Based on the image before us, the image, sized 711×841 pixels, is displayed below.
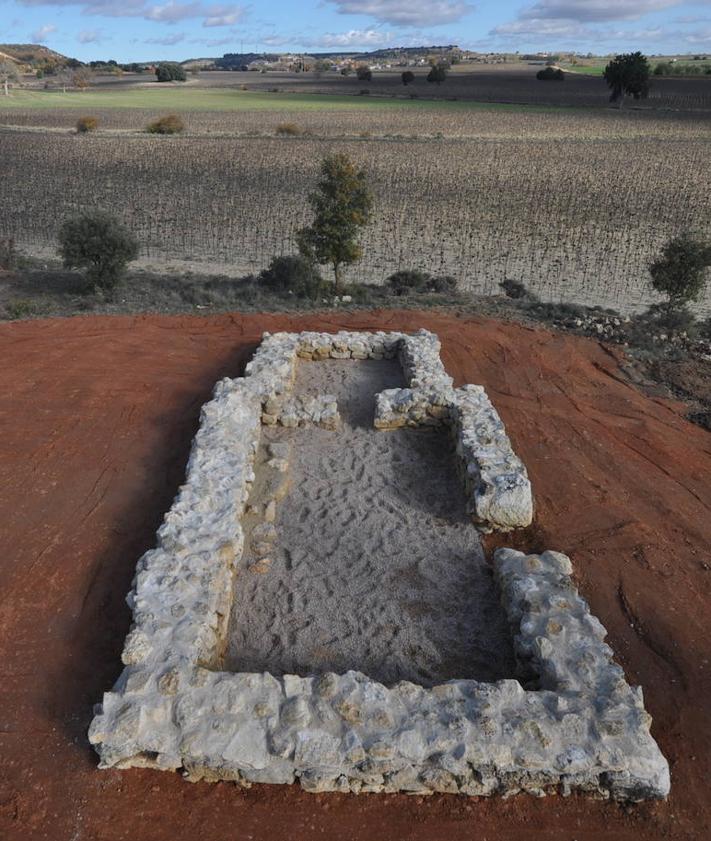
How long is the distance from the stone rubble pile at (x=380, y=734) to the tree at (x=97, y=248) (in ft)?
55.5

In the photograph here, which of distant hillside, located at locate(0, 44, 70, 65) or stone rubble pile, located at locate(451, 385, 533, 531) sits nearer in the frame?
stone rubble pile, located at locate(451, 385, 533, 531)

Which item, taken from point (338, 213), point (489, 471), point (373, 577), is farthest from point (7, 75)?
point (373, 577)

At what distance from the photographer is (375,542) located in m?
9.80

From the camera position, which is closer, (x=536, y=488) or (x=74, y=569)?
(x=74, y=569)

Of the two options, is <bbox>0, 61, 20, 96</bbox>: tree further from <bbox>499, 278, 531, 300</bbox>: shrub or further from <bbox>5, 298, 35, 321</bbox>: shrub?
<bbox>499, 278, 531, 300</bbox>: shrub

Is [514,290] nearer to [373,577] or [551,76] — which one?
[373,577]

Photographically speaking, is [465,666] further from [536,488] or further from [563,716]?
[536,488]

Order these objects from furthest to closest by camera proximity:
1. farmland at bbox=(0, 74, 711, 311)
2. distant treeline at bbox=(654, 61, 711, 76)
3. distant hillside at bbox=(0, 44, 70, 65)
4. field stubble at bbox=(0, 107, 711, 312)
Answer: distant hillside at bbox=(0, 44, 70, 65) < distant treeline at bbox=(654, 61, 711, 76) < farmland at bbox=(0, 74, 711, 311) < field stubble at bbox=(0, 107, 711, 312)

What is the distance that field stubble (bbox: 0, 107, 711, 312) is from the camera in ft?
83.5

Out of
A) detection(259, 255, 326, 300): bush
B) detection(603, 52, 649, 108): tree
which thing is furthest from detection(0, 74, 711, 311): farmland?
detection(603, 52, 649, 108): tree

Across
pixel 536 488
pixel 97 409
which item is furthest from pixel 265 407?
pixel 536 488

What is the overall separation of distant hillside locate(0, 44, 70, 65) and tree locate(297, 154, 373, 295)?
190539 millimetres

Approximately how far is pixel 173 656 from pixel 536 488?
6.71 m

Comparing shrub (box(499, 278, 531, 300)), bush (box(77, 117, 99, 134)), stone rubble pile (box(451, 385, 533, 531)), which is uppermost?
bush (box(77, 117, 99, 134))
